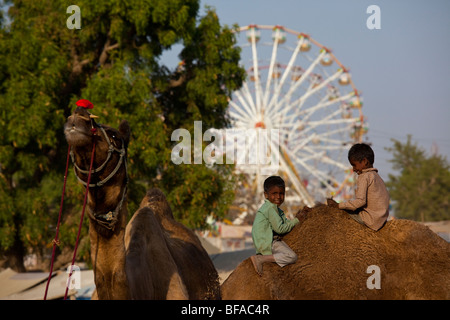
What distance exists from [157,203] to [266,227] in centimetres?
227

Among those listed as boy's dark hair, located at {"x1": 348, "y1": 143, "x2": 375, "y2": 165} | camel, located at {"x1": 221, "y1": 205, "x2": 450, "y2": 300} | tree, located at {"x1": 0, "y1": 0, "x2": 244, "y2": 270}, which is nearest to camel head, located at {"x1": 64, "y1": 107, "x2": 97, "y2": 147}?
camel, located at {"x1": 221, "y1": 205, "x2": 450, "y2": 300}

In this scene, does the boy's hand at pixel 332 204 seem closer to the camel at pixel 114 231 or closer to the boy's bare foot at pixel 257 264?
the boy's bare foot at pixel 257 264

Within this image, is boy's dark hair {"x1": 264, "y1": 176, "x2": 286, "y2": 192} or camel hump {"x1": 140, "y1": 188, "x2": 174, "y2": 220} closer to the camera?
boy's dark hair {"x1": 264, "y1": 176, "x2": 286, "y2": 192}

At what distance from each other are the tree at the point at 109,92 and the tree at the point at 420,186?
35.7 meters

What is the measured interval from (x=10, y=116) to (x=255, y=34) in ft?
116

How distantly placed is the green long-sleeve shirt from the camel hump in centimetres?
205

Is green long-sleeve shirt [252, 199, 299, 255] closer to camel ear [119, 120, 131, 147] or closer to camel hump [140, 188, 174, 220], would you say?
camel ear [119, 120, 131, 147]

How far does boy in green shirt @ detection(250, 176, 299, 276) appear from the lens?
5527 millimetres

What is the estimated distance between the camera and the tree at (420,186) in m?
52.6

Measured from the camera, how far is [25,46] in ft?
56.2

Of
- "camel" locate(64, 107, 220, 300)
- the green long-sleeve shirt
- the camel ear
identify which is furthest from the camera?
the green long-sleeve shirt

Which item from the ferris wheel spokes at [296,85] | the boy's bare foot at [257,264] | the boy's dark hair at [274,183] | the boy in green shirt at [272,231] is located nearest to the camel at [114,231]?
the boy's bare foot at [257,264]

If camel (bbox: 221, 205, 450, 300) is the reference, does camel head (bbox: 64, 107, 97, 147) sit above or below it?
above
